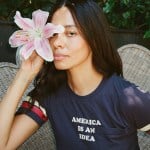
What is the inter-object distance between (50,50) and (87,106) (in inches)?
10.6

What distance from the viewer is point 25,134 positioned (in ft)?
6.28

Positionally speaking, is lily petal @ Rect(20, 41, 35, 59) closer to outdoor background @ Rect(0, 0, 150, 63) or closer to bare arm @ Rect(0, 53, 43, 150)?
bare arm @ Rect(0, 53, 43, 150)

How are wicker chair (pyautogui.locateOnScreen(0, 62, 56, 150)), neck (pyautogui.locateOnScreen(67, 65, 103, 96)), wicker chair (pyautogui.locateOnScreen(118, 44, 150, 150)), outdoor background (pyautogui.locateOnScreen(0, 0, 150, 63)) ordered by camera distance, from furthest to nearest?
outdoor background (pyautogui.locateOnScreen(0, 0, 150, 63)), wicker chair (pyautogui.locateOnScreen(118, 44, 150, 150)), wicker chair (pyautogui.locateOnScreen(0, 62, 56, 150)), neck (pyautogui.locateOnScreen(67, 65, 103, 96))

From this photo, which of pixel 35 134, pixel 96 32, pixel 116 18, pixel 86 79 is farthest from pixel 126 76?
pixel 116 18

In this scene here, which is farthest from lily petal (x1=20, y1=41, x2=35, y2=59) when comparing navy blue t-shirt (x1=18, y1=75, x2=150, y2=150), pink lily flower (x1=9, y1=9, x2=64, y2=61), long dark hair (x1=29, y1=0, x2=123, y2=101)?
navy blue t-shirt (x1=18, y1=75, x2=150, y2=150)

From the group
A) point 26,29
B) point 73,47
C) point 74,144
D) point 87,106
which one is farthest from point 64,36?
point 74,144

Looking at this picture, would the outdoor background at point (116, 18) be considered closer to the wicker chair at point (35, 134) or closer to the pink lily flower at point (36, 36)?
the wicker chair at point (35, 134)

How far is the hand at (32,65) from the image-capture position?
1.87 meters

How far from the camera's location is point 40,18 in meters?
1.76

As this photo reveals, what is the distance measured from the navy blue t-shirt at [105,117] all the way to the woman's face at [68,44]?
0.17 metres

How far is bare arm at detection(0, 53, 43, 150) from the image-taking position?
6.07 feet

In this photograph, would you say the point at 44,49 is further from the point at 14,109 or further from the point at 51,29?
the point at 14,109

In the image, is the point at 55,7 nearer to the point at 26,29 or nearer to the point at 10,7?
the point at 26,29

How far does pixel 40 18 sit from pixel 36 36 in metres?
0.07
